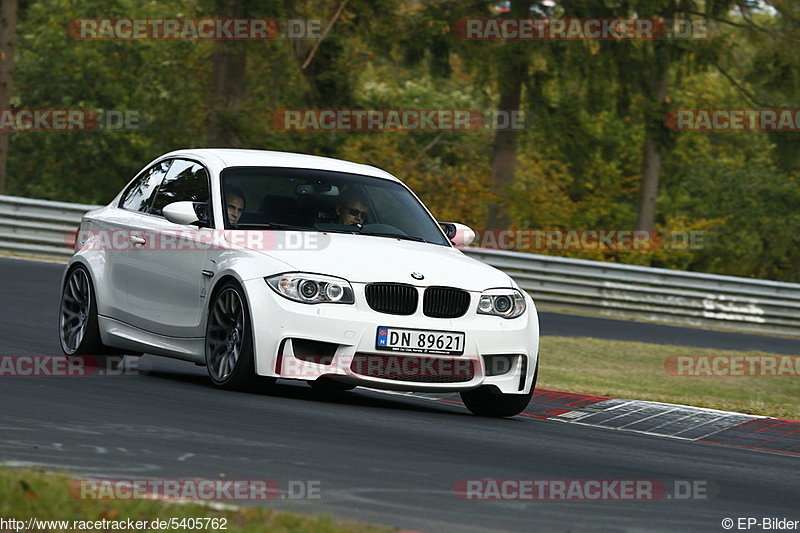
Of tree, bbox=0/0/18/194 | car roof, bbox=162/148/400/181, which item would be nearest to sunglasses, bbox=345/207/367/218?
car roof, bbox=162/148/400/181

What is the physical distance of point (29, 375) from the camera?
9750 mm

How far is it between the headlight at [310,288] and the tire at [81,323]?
99.1 inches

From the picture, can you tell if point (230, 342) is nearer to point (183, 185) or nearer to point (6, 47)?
point (183, 185)

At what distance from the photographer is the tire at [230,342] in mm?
9148

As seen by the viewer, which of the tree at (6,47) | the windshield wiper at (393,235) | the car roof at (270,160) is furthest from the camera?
the tree at (6,47)

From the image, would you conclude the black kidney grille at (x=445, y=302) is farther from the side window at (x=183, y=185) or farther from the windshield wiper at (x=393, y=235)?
the side window at (x=183, y=185)

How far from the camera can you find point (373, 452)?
7.33m

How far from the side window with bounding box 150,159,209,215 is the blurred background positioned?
18907 mm

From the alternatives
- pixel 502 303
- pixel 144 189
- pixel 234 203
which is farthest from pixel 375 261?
pixel 144 189

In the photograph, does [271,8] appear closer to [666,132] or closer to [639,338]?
[666,132]

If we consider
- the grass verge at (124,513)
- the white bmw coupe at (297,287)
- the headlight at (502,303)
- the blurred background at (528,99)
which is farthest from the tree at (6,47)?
the grass verge at (124,513)

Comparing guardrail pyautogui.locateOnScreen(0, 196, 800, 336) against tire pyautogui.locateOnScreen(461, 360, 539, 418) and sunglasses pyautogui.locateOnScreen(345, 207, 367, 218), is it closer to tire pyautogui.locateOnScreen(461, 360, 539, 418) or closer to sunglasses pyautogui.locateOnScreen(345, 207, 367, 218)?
sunglasses pyautogui.locateOnScreen(345, 207, 367, 218)

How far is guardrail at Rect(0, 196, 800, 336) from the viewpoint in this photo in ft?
79.9

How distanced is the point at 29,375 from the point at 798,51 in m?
24.7
